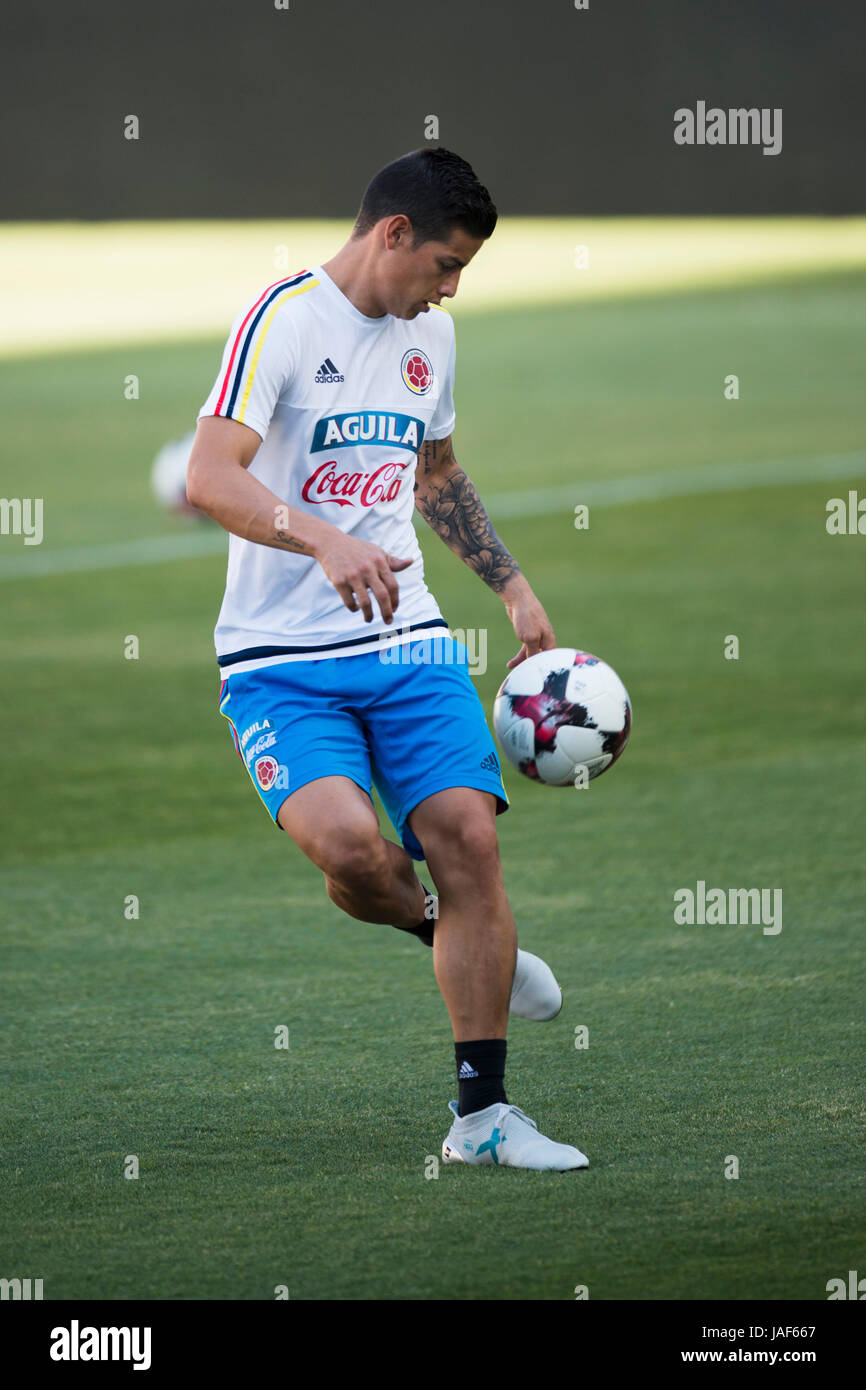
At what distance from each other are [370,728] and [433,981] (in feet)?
4.50

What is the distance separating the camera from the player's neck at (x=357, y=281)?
4.28 metres

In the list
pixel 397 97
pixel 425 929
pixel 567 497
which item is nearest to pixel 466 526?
pixel 425 929

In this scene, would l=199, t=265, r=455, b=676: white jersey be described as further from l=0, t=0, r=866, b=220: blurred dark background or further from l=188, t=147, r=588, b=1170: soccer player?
l=0, t=0, r=866, b=220: blurred dark background

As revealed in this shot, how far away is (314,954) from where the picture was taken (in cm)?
568

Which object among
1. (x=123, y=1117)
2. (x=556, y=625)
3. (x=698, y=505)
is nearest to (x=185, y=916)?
(x=123, y=1117)

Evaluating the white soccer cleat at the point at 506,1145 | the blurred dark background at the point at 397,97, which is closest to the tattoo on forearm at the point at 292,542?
the white soccer cleat at the point at 506,1145

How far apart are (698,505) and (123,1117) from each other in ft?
34.1

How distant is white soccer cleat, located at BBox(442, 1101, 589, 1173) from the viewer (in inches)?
154

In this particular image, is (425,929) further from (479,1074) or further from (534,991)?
(479,1074)

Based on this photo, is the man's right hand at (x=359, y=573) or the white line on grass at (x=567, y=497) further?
the white line on grass at (x=567, y=497)

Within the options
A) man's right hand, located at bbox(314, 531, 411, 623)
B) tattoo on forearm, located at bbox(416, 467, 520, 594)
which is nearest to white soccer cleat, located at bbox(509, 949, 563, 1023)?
tattoo on forearm, located at bbox(416, 467, 520, 594)

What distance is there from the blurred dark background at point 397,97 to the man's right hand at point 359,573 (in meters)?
25.8

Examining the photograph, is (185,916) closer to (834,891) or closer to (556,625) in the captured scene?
(834,891)

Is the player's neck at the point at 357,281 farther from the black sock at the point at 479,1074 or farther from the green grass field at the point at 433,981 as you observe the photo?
the green grass field at the point at 433,981
